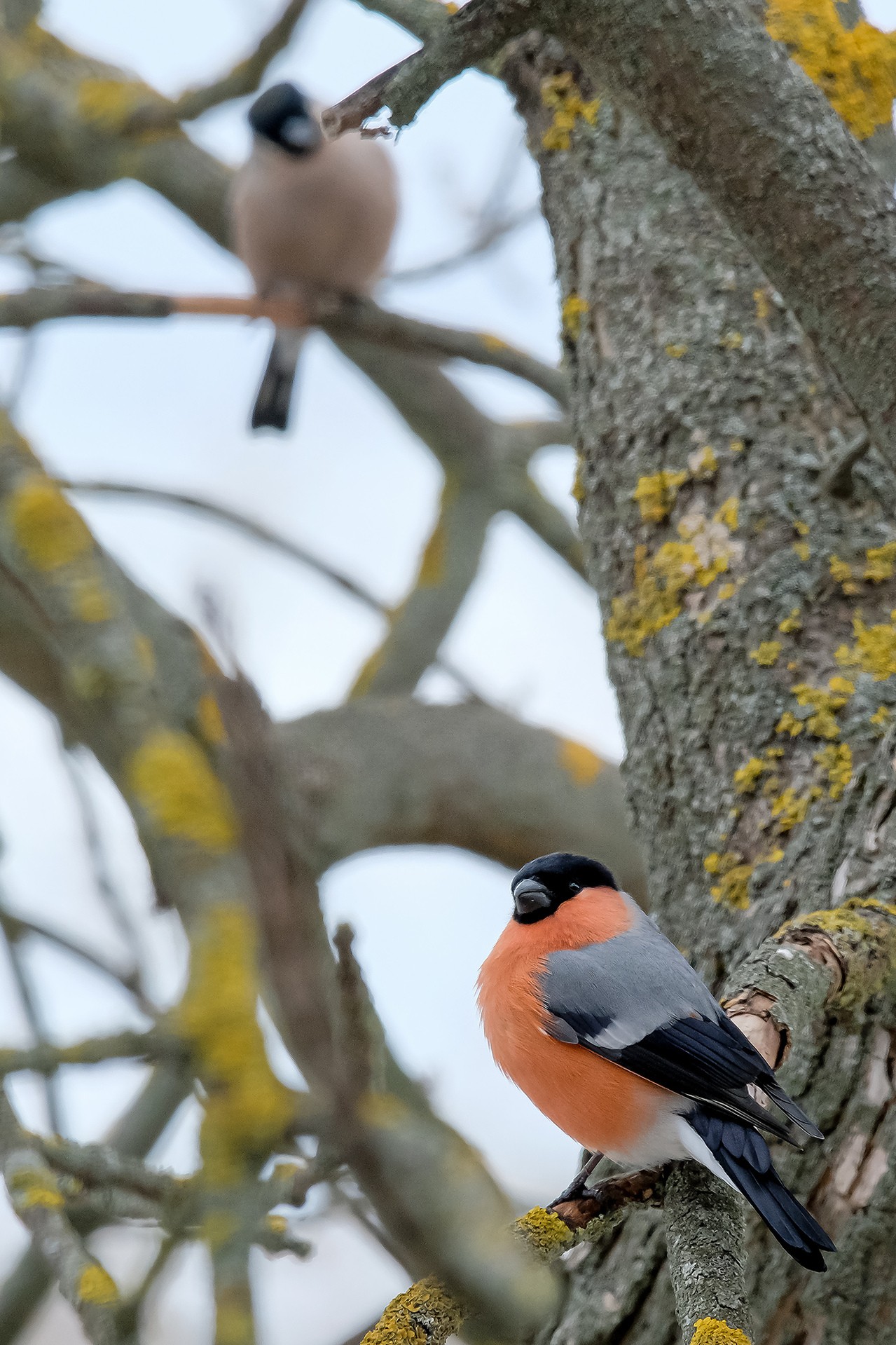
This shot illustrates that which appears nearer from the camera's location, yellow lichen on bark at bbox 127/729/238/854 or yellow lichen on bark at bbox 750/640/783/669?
yellow lichen on bark at bbox 127/729/238/854

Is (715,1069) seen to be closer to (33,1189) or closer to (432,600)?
(33,1189)

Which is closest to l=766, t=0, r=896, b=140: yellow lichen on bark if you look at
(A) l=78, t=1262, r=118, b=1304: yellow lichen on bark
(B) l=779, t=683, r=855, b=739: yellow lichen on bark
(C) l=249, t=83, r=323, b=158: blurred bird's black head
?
(B) l=779, t=683, r=855, b=739: yellow lichen on bark

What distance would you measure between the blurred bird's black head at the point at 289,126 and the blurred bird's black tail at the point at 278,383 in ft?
2.06

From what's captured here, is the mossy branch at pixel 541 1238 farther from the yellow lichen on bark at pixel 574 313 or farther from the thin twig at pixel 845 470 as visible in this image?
the yellow lichen on bark at pixel 574 313

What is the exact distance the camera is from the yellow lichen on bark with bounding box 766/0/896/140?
7.89 feet

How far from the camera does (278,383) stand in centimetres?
483

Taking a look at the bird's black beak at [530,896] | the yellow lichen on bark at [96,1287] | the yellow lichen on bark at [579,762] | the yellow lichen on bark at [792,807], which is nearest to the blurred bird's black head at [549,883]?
the bird's black beak at [530,896]

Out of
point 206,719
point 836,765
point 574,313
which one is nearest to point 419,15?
point 574,313

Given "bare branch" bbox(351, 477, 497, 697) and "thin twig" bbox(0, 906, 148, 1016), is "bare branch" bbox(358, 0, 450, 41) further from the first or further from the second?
"bare branch" bbox(351, 477, 497, 697)

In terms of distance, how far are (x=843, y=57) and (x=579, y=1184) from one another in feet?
6.68

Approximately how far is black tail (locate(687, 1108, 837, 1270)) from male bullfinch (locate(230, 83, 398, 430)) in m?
3.35

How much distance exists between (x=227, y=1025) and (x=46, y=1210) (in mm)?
305

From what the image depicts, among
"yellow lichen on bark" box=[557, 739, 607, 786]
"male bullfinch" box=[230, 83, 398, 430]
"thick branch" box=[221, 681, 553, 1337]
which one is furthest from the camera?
"male bullfinch" box=[230, 83, 398, 430]

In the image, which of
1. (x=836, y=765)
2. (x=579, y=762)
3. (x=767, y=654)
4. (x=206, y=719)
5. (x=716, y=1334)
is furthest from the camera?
(x=579, y=762)
